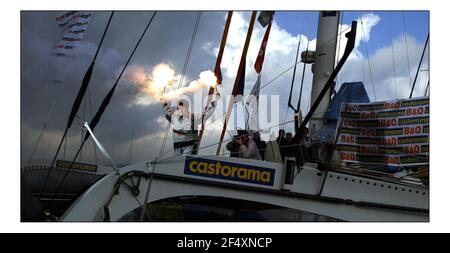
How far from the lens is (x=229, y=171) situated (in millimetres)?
6227

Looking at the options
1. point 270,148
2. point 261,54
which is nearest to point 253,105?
point 261,54

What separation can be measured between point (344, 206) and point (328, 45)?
338 centimetres

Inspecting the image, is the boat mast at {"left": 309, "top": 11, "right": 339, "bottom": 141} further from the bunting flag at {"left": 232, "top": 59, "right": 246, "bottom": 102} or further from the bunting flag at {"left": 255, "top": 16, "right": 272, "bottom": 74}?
the bunting flag at {"left": 255, "top": 16, "right": 272, "bottom": 74}

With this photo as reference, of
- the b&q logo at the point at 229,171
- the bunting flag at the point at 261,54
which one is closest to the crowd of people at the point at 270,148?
the b&q logo at the point at 229,171

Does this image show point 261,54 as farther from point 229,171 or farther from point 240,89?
point 229,171

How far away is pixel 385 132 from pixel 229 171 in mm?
2505

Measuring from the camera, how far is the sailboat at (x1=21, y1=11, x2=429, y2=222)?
584 centimetres

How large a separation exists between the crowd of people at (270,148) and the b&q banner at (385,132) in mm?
580

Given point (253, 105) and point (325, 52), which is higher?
point (325, 52)
